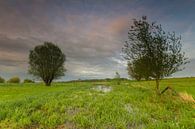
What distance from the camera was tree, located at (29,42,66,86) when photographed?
231ft

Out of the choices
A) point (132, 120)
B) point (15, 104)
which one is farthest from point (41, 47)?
point (132, 120)

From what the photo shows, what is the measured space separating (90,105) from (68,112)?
5.65ft

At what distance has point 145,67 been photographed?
103 ft

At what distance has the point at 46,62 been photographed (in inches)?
2778

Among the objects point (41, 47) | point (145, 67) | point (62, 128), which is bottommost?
point (62, 128)

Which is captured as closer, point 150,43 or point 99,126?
point 99,126

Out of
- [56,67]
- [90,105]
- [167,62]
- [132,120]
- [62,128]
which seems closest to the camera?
[62,128]

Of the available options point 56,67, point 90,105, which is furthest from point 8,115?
point 56,67

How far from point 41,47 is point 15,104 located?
185 feet

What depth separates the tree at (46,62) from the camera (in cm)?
7038

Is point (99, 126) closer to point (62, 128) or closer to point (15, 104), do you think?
point (62, 128)

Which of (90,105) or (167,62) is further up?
(167,62)

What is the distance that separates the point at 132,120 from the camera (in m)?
12.8

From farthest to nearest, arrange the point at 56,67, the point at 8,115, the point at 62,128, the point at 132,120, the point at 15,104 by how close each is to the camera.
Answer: the point at 56,67, the point at 15,104, the point at 8,115, the point at 132,120, the point at 62,128
